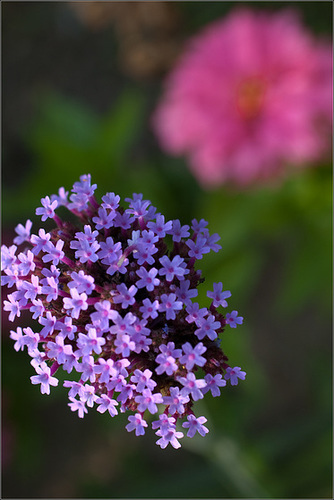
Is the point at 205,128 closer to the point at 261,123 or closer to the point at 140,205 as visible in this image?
the point at 261,123

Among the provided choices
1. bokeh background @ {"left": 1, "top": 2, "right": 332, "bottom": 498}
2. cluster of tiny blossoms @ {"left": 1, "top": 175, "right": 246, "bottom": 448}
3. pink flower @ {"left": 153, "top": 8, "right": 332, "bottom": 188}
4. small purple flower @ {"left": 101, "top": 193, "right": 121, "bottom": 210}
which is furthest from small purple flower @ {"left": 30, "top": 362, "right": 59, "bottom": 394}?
pink flower @ {"left": 153, "top": 8, "right": 332, "bottom": 188}

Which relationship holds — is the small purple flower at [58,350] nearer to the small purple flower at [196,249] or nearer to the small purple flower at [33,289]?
the small purple flower at [33,289]

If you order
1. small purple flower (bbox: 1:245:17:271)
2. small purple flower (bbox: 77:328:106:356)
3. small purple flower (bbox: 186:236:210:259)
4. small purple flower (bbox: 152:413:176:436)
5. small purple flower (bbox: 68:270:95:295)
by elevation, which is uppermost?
small purple flower (bbox: 1:245:17:271)

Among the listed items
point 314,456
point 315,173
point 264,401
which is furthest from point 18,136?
point 314,456

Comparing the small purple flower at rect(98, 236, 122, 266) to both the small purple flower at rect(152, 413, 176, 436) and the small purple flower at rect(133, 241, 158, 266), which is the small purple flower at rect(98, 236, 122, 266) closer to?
the small purple flower at rect(133, 241, 158, 266)

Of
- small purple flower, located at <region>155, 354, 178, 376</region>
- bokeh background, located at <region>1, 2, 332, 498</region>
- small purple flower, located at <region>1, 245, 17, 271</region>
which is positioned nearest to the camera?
small purple flower, located at <region>155, 354, 178, 376</region>

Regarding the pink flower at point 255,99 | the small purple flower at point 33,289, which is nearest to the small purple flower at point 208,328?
the small purple flower at point 33,289

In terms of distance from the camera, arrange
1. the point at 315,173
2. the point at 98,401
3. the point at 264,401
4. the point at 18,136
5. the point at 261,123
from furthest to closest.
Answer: the point at 18,136
the point at 264,401
the point at 315,173
the point at 261,123
the point at 98,401
